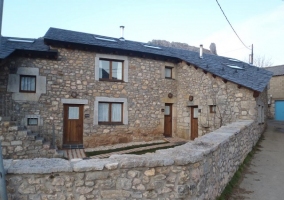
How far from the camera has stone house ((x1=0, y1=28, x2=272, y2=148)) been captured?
29.2 ft

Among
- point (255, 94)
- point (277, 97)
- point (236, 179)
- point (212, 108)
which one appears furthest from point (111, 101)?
point (277, 97)

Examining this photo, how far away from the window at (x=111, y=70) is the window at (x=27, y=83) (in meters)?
2.80

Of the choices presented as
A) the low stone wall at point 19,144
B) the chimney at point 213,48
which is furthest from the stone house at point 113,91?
the chimney at point 213,48

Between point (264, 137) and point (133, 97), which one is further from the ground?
point (133, 97)

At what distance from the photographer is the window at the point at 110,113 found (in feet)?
34.0

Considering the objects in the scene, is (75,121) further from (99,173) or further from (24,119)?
(99,173)

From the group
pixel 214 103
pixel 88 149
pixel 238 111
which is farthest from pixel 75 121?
pixel 238 111

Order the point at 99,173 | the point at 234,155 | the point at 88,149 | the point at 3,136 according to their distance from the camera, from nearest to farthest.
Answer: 1. the point at 99,173
2. the point at 234,155
3. the point at 3,136
4. the point at 88,149

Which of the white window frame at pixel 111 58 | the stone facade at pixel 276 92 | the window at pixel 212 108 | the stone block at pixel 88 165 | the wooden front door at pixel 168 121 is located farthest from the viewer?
the stone facade at pixel 276 92

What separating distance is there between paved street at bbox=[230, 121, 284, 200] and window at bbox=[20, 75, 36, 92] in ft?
26.8

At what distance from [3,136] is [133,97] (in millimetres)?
5585

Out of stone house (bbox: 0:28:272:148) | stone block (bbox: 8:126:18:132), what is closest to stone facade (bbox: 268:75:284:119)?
stone house (bbox: 0:28:272:148)

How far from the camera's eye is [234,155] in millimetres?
5336

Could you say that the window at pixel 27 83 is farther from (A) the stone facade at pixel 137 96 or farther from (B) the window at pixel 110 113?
(B) the window at pixel 110 113
